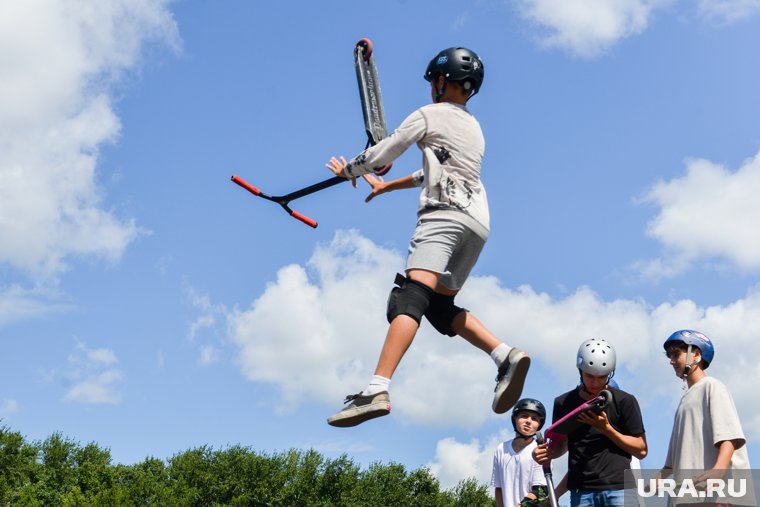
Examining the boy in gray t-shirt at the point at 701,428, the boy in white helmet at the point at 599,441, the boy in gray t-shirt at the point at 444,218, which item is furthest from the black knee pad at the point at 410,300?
the boy in gray t-shirt at the point at 701,428

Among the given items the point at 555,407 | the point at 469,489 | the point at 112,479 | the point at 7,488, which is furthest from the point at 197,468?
the point at 555,407

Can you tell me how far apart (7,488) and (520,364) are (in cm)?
6885

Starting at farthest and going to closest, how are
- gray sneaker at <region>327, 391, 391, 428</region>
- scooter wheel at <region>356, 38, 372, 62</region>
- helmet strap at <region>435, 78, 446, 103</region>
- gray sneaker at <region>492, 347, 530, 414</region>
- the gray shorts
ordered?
1. scooter wheel at <region>356, 38, 372, 62</region>
2. helmet strap at <region>435, 78, 446, 103</region>
3. gray sneaker at <region>492, 347, 530, 414</region>
4. the gray shorts
5. gray sneaker at <region>327, 391, 391, 428</region>

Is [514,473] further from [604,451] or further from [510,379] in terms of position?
[510,379]

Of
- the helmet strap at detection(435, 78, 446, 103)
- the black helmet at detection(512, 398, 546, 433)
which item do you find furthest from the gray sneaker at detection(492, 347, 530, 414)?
the black helmet at detection(512, 398, 546, 433)

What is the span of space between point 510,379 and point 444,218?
1380mm

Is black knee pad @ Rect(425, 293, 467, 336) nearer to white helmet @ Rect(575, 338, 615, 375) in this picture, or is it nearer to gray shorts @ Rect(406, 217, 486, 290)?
gray shorts @ Rect(406, 217, 486, 290)

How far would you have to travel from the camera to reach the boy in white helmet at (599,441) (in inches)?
318

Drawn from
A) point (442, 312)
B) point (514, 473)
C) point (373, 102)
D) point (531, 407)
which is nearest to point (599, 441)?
point (442, 312)

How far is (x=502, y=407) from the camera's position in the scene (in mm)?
7320

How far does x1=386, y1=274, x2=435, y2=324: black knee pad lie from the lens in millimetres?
6863

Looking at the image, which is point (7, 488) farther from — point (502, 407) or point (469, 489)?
point (502, 407)

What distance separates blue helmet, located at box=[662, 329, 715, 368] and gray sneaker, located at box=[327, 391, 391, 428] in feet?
10.2

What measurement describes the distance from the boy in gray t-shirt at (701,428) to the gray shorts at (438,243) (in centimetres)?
238
